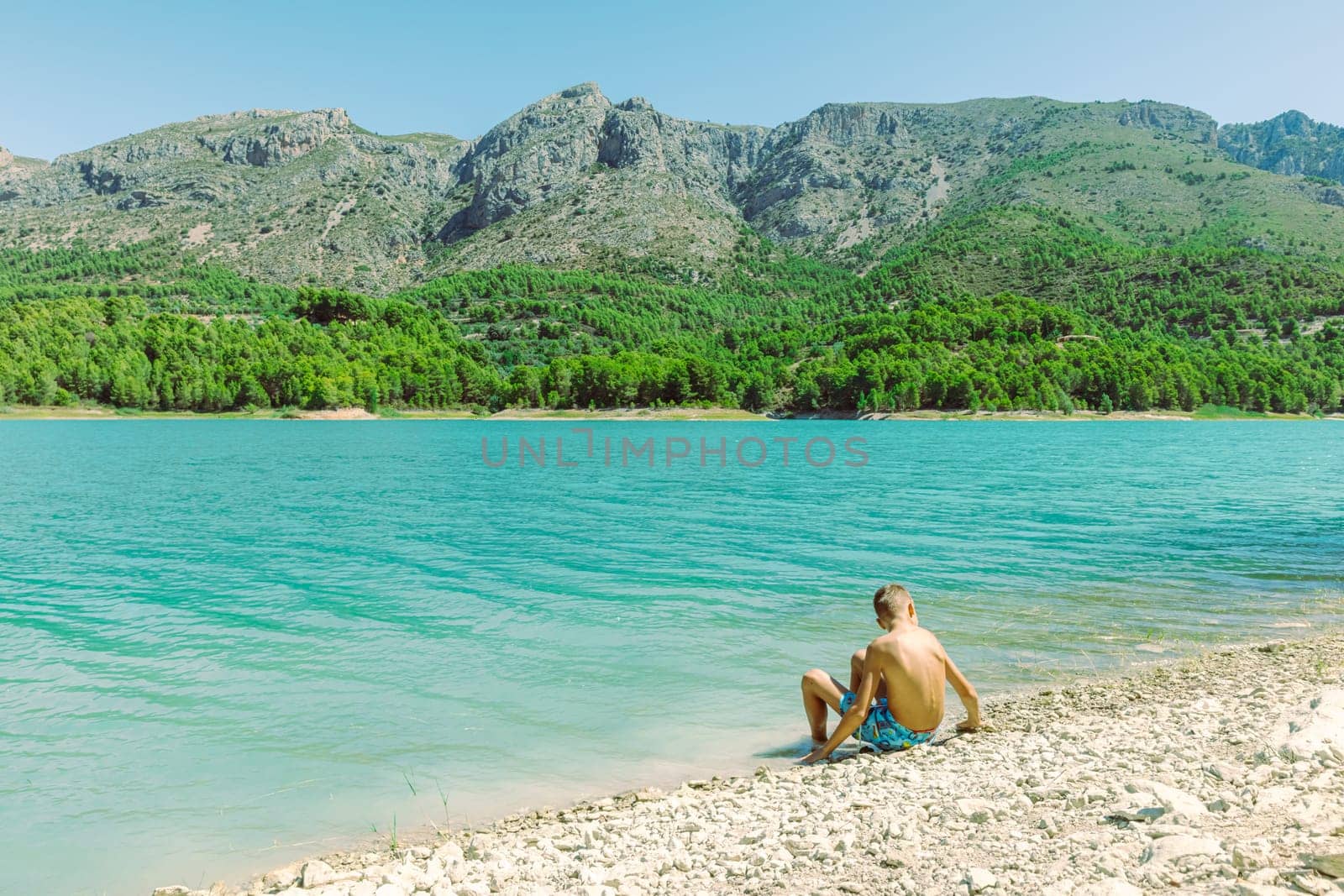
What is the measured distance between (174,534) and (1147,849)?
2682 centimetres

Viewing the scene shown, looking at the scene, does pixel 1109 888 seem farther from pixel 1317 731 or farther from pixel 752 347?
pixel 752 347

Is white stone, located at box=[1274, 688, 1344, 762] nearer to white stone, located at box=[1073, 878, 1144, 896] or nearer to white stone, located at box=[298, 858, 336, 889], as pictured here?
white stone, located at box=[1073, 878, 1144, 896]

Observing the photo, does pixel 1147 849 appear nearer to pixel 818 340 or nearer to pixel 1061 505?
pixel 1061 505

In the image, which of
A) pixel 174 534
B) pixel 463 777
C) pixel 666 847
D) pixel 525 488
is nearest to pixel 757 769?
pixel 666 847

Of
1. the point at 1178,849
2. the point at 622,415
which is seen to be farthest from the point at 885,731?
the point at 622,415

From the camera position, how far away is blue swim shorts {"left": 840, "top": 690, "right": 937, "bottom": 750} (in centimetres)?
827

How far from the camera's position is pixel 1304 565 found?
19219 millimetres

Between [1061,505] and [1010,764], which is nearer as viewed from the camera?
[1010,764]

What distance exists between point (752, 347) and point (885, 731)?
176 m

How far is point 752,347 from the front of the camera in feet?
595

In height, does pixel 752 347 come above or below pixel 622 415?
above

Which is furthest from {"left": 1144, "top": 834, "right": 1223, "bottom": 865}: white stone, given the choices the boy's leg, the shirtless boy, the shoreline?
the shoreline

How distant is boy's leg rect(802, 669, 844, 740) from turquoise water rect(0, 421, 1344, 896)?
530 mm

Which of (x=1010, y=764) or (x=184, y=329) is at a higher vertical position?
(x=184, y=329)
